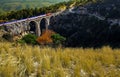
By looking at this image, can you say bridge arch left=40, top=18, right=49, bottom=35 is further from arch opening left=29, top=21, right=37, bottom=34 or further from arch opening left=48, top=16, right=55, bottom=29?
arch opening left=29, top=21, right=37, bottom=34

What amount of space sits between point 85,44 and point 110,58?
62.9 meters

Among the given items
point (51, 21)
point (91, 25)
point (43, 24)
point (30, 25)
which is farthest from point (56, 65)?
point (43, 24)

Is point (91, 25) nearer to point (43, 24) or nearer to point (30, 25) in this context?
point (30, 25)

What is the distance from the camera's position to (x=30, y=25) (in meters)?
99.4

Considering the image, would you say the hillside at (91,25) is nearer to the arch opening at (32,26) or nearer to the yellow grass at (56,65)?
the arch opening at (32,26)

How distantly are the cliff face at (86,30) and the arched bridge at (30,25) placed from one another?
3.90 metres

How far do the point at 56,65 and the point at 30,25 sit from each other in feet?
304

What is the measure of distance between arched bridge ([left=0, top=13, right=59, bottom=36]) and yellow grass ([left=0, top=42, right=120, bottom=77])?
243 feet

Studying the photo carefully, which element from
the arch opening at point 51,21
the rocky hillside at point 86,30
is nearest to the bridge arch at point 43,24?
the arch opening at point 51,21

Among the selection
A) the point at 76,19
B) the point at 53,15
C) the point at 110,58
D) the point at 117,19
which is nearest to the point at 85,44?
the point at 117,19

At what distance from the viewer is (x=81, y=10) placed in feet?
296

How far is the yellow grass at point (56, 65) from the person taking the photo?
684cm

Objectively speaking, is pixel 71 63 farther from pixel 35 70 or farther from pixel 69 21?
pixel 69 21

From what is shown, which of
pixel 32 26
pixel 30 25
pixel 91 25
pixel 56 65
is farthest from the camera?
pixel 32 26
